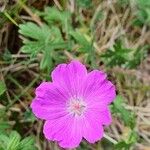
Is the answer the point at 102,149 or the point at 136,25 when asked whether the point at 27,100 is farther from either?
the point at 136,25

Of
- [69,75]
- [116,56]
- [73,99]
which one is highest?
[69,75]

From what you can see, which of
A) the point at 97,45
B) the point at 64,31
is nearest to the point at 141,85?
the point at 97,45

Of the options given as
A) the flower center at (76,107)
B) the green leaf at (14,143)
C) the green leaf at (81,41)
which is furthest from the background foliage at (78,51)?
the flower center at (76,107)

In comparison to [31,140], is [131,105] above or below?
below

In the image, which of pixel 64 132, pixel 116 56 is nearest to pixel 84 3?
pixel 116 56

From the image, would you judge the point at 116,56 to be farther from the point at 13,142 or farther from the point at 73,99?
the point at 13,142

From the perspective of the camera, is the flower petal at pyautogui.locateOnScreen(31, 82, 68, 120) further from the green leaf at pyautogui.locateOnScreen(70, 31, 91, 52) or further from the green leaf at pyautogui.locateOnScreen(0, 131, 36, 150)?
the green leaf at pyautogui.locateOnScreen(70, 31, 91, 52)

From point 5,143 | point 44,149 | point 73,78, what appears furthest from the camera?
point 44,149
